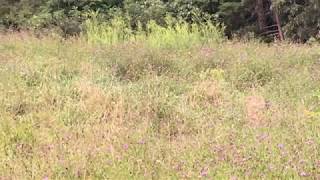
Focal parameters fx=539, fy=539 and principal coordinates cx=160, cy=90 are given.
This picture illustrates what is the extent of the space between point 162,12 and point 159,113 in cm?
965

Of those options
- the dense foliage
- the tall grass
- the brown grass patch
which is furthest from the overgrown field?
the dense foliage

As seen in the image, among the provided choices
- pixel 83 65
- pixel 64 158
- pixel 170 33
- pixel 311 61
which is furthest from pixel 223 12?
pixel 64 158

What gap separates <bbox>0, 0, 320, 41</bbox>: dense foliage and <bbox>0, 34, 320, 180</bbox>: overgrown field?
4.77 metres

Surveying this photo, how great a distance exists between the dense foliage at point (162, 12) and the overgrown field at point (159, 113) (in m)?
4.77

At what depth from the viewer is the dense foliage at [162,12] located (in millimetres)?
14359

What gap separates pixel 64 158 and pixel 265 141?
5.85ft

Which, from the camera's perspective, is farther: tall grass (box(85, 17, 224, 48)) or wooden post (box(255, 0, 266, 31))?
wooden post (box(255, 0, 266, 31))

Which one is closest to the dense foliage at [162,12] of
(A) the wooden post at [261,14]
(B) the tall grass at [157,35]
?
(A) the wooden post at [261,14]

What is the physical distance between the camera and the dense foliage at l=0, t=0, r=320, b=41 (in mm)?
14359

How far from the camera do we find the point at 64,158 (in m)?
4.66

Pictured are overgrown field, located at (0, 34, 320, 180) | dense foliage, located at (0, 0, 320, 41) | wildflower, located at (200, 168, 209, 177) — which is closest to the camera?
wildflower, located at (200, 168, 209, 177)

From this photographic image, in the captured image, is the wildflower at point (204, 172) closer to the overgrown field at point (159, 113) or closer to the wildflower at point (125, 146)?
the overgrown field at point (159, 113)

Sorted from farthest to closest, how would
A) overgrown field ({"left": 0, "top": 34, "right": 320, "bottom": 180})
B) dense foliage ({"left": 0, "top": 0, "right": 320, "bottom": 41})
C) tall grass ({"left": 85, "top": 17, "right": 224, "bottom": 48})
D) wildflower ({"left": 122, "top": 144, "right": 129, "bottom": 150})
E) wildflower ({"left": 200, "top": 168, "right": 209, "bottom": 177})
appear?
dense foliage ({"left": 0, "top": 0, "right": 320, "bottom": 41}) < tall grass ({"left": 85, "top": 17, "right": 224, "bottom": 48}) < wildflower ({"left": 122, "top": 144, "right": 129, "bottom": 150}) < overgrown field ({"left": 0, "top": 34, "right": 320, "bottom": 180}) < wildflower ({"left": 200, "top": 168, "right": 209, "bottom": 177})

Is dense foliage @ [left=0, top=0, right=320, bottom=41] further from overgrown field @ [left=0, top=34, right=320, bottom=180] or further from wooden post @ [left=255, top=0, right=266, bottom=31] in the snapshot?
overgrown field @ [left=0, top=34, right=320, bottom=180]
